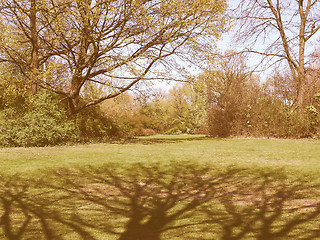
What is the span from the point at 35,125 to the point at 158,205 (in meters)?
11.3

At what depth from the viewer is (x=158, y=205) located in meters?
6.34

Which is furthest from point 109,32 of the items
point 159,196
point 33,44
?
point 159,196

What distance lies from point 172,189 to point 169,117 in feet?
134

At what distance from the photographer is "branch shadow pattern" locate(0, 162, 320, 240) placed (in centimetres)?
473

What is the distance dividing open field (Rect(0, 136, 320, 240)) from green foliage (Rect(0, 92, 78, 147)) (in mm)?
4071

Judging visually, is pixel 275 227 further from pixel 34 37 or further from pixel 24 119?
pixel 34 37

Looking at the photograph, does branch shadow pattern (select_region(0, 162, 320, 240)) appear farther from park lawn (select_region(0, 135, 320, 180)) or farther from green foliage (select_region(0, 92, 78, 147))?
green foliage (select_region(0, 92, 78, 147))

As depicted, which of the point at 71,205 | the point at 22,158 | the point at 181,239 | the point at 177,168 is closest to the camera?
the point at 181,239

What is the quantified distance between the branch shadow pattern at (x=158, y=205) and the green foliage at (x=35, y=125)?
7.13 meters

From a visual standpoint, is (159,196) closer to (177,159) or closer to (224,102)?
(177,159)

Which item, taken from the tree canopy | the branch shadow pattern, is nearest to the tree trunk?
the tree canopy

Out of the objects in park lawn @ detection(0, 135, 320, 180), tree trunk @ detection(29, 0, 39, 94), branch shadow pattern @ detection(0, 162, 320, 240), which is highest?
tree trunk @ detection(29, 0, 39, 94)

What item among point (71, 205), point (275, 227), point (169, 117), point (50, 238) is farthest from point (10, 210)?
point (169, 117)

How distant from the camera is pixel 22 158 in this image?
35.6 ft
